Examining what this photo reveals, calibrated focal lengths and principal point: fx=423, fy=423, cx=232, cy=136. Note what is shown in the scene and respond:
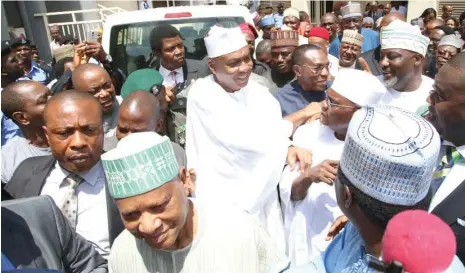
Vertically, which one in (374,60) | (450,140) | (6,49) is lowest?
(374,60)

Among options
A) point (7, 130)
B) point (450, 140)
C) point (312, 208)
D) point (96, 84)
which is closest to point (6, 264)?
point (312, 208)

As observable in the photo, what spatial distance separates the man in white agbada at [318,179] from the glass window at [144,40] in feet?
8.11

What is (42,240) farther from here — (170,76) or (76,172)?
(170,76)

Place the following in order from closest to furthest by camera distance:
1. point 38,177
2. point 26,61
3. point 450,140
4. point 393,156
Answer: point 393,156 < point 450,140 < point 38,177 < point 26,61

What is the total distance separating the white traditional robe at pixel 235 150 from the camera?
278cm

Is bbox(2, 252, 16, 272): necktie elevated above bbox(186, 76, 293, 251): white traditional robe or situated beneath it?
elevated above

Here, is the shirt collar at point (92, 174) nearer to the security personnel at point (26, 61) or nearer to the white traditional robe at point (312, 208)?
the white traditional robe at point (312, 208)

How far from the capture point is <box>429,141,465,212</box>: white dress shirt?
182 cm

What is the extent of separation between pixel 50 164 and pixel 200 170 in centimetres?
99

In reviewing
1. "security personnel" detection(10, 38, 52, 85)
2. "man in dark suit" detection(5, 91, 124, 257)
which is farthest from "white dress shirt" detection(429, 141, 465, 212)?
"security personnel" detection(10, 38, 52, 85)

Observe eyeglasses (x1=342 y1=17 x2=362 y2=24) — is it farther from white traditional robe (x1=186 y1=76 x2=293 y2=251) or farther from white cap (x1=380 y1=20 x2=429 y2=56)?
white traditional robe (x1=186 y1=76 x2=293 y2=251)

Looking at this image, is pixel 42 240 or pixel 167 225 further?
pixel 42 240

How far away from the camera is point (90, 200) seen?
7.23 ft

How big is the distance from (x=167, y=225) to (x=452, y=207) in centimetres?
116
